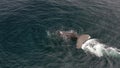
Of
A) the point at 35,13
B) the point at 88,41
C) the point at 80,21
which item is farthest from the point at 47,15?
the point at 88,41

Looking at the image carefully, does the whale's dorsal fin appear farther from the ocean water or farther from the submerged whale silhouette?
the ocean water

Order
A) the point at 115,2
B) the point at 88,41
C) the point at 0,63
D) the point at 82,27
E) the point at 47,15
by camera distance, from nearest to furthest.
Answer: the point at 0,63 → the point at 88,41 → the point at 82,27 → the point at 47,15 → the point at 115,2

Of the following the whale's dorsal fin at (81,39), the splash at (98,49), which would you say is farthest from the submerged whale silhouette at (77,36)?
the splash at (98,49)

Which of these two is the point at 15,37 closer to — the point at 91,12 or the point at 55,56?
the point at 55,56

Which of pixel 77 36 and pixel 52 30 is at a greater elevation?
pixel 52 30

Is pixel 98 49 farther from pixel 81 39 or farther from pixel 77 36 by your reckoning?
pixel 77 36

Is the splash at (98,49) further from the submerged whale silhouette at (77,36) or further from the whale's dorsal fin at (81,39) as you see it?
the submerged whale silhouette at (77,36)

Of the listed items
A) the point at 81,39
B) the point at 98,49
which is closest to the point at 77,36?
the point at 81,39

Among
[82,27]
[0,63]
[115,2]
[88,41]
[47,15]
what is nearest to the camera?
[0,63]
